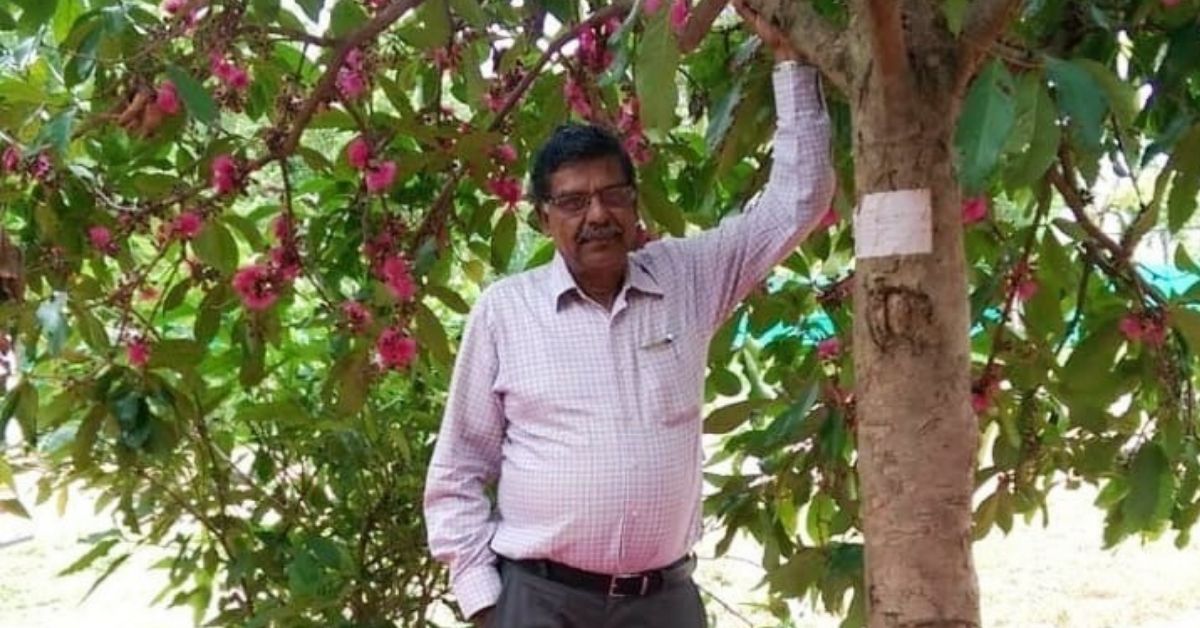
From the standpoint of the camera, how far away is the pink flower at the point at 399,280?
1796mm

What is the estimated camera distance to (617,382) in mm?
1550

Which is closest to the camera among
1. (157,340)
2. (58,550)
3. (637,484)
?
(637,484)

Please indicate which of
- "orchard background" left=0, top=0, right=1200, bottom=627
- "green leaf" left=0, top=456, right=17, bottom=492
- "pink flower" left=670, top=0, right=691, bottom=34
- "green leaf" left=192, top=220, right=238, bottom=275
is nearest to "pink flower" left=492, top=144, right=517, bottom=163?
"orchard background" left=0, top=0, right=1200, bottom=627

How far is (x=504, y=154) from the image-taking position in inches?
75.7

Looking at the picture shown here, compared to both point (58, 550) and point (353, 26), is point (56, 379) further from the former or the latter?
point (58, 550)

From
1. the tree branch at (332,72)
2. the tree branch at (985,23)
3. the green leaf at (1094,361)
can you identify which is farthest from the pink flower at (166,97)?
the green leaf at (1094,361)

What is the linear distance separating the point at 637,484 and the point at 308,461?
106 cm

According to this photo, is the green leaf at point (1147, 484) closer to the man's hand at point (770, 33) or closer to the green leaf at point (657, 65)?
the man's hand at point (770, 33)

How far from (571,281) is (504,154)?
0.39 m

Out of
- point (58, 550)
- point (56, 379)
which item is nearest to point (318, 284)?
point (56, 379)

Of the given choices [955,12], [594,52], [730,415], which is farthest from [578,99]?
[955,12]

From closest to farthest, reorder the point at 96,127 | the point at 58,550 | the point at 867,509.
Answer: the point at 867,509 < the point at 96,127 < the point at 58,550

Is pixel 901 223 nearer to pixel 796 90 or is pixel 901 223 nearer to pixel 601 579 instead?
pixel 796 90

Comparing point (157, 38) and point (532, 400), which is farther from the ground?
point (157, 38)
